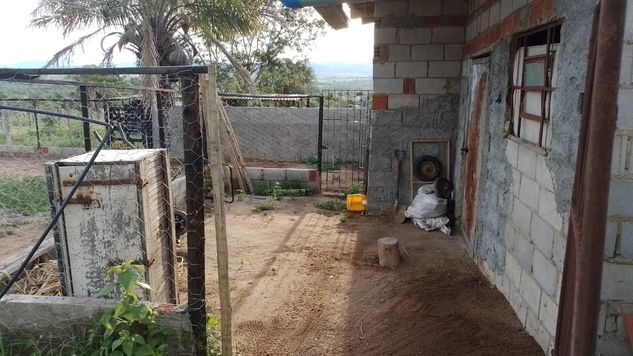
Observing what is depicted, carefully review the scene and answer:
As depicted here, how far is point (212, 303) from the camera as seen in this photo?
13.8ft

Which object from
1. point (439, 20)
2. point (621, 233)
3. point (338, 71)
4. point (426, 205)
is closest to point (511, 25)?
point (621, 233)

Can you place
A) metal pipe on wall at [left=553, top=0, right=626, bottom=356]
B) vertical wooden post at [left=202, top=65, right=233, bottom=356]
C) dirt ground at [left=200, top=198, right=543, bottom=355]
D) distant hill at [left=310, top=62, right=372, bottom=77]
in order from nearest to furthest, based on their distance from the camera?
metal pipe on wall at [left=553, top=0, right=626, bottom=356], vertical wooden post at [left=202, top=65, right=233, bottom=356], dirt ground at [left=200, top=198, right=543, bottom=355], distant hill at [left=310, top=62, right=372, bottom=77]

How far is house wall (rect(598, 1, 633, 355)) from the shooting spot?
7.67ft

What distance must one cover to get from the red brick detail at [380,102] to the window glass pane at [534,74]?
118 inches

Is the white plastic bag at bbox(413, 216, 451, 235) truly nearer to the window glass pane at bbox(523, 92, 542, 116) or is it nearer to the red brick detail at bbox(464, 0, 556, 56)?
the red brick detail at bbox(464, 0, 556, 56)

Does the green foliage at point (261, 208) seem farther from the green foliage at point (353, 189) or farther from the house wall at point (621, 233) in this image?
the house wall at point (621, 233)

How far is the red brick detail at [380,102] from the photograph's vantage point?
22.4ft

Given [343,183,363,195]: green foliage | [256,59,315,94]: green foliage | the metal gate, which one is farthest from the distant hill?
[343,183,363,195]: green foliage

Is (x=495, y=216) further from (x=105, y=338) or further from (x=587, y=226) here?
(x=105, y=338)

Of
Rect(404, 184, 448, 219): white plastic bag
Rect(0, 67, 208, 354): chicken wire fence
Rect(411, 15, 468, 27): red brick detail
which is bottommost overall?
Rect(404, 184, 448, 219): white plastic bag

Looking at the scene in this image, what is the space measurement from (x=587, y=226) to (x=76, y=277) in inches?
125

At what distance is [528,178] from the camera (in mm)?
3564

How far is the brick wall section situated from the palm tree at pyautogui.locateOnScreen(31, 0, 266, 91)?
3.36 metres

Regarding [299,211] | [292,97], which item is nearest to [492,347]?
[299,211]
